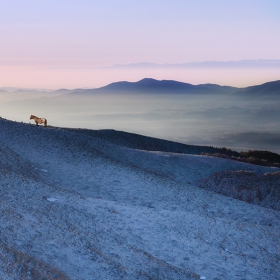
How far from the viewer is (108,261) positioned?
22.0 ft

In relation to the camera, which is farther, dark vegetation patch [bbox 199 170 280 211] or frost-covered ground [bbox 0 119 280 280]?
dark vegetation patch [bbox 199 170 280 211]

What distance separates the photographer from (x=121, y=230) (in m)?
8.13

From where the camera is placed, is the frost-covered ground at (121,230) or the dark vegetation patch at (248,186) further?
the dark vegetation patch at (248,186)

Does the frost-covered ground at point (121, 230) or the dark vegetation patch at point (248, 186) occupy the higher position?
the frost-covered ground at point (121, 230)

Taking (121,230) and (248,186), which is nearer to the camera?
(121,230)

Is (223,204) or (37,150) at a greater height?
(37,150)

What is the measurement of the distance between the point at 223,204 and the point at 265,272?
4842mm

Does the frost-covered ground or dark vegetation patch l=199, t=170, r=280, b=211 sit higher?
the frost-covered ground

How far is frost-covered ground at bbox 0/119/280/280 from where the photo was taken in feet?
21.6

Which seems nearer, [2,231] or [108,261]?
[108,261]

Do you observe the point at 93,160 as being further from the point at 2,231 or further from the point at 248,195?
the point at 2,231

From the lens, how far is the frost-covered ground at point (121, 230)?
6.59 m

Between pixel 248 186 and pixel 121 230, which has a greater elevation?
pixel 121 230

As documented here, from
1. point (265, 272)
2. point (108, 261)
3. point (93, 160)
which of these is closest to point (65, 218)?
point (108, 261)
